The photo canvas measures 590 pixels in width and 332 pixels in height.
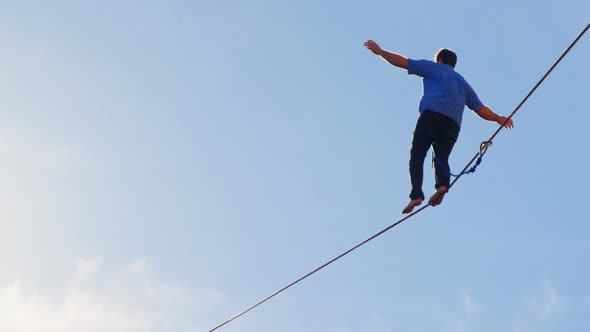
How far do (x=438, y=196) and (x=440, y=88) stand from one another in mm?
1143

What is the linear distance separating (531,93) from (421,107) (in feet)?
6.17

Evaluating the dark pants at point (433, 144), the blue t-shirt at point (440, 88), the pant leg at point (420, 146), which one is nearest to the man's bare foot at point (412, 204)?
the dark pants at point (433, 144)

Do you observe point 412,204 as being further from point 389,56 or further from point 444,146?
point 389,56

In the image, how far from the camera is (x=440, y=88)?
34.6ft

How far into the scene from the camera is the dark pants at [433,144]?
33.9ft

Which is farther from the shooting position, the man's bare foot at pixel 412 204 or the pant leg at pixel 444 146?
the pant leg at pixel 444 146

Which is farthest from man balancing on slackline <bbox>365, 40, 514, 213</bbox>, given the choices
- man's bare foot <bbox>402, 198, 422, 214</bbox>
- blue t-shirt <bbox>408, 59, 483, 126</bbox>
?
man's bare foot <bbox>402, 198, 422, 214</bbox>

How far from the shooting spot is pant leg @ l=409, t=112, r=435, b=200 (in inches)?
408

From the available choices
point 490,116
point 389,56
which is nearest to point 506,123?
point 490,116

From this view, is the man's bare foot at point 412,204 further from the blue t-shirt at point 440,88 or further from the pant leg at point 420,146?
the blue t-shirt at point 440,88

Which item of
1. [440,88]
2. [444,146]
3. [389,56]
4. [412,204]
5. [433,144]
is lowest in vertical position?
[412,204]

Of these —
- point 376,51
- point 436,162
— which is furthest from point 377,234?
point 376,51

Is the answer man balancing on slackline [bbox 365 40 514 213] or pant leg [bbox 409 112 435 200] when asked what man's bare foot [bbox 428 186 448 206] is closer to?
man balancing on slackline [bbox 365 40 514 213]

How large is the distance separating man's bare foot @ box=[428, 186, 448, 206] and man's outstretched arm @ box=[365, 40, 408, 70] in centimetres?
133
